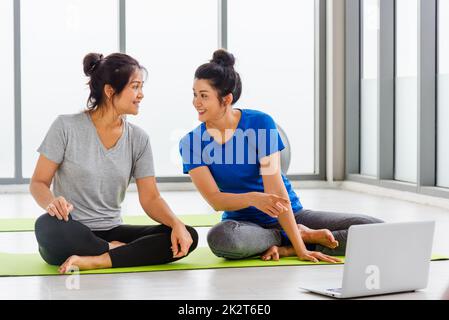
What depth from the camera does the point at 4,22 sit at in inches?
289

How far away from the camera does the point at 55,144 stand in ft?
11.1

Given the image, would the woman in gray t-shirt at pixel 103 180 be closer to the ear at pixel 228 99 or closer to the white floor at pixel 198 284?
the white floor at pixel 198 284

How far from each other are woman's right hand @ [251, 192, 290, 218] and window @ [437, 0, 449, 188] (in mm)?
2950

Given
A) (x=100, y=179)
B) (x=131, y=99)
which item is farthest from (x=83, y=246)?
(x=131, y=99)

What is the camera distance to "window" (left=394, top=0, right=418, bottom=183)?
664cm

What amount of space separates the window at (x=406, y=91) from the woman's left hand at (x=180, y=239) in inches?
141

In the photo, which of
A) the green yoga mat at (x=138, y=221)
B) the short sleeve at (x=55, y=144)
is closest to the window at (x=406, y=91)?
the green yoga mat at (x=138, y=221)

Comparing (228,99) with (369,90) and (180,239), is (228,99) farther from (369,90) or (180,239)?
(369,90)

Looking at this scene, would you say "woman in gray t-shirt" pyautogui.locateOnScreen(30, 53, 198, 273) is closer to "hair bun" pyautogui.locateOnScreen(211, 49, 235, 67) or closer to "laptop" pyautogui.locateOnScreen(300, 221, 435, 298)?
"hair bun" pyautogui.locateOnScreen(211, 49, 235, 67)

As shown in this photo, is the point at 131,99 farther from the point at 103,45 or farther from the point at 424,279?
the point at 103,45

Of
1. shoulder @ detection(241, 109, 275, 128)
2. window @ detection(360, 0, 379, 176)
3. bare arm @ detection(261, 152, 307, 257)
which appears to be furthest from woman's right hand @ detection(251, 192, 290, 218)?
window @ detection(360, 0, 379, 176)

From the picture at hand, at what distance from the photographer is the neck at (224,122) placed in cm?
363

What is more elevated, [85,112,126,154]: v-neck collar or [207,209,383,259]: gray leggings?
[85,112,126,154]: v-neck collar

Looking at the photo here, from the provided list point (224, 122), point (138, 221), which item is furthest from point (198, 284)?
point (138, 221)
